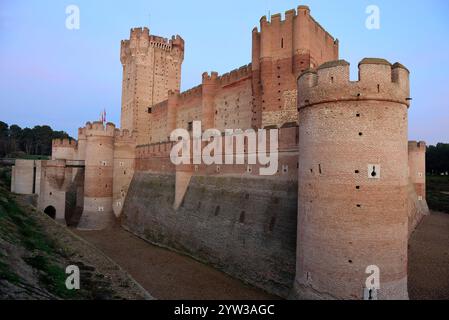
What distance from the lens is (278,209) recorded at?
40.3ft

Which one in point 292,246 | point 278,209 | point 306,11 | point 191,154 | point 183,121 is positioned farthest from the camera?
point 183,121

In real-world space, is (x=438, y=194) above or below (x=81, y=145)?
below

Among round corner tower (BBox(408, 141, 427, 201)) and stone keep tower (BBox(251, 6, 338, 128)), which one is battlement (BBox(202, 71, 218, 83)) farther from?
round corner tower (BBox(408, 141, 427, 201))

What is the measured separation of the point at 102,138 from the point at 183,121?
708 cm

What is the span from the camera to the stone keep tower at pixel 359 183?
8.16 m

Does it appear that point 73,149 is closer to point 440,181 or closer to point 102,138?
point 102,138

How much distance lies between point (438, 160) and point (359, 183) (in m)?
56.8

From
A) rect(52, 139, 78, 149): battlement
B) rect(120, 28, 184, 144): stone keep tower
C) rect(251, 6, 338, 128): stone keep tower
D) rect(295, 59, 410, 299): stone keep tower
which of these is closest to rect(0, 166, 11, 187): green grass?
rect(52, 139, 78, 149): battlement

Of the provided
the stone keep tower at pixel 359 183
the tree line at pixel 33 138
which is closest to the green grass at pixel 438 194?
the stone keep tower at pixel 359 183

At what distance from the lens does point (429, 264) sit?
42.4 ft

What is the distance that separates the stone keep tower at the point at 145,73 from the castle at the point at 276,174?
4.5 inches

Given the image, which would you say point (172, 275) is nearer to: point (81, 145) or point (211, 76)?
point (211, 76)

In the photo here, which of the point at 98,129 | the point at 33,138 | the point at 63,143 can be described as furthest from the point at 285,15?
the point at 33,138

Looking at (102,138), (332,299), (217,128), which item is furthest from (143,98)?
(332,299)
